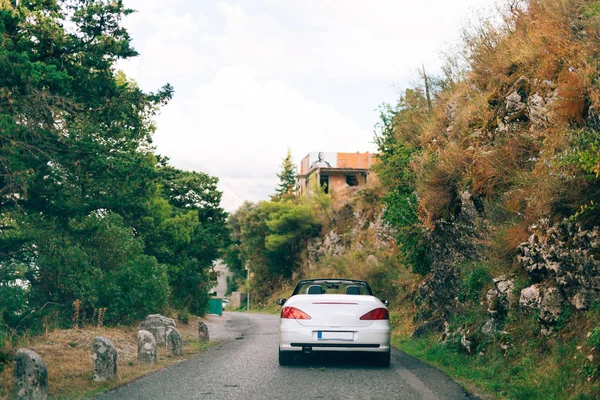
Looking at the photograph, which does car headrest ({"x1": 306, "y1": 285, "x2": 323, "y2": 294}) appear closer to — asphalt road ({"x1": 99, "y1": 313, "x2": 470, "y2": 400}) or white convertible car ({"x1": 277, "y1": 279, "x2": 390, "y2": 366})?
white convertible car ({"x1": 277, "y1": 279, "x2": 390, "y2": 366})

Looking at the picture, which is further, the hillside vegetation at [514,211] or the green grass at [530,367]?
the hillside vegetation at [514,211]

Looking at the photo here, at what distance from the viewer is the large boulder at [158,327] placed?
16.0 m

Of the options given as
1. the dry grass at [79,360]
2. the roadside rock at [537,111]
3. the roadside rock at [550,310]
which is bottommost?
the dry grass at [79,360]

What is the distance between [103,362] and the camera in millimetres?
9453

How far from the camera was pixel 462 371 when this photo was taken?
1028cm

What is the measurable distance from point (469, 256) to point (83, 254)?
11139mm

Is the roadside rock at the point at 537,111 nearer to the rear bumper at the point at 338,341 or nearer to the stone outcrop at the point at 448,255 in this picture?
the stone outcrop at the point at 448,255

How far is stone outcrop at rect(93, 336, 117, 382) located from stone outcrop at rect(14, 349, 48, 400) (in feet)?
6.23

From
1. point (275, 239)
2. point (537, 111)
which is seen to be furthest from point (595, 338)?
point (275, 239)

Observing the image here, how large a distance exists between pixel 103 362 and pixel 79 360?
3.25 m

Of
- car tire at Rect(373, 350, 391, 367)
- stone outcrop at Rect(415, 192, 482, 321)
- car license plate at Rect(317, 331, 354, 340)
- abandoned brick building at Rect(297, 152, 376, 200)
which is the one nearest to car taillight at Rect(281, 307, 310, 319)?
car license plate at Rect(317, 331, 354, 340)

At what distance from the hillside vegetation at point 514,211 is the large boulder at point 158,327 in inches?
243

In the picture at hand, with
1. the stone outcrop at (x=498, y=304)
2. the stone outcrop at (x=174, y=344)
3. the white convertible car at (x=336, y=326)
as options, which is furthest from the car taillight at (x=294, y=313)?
the stone outcrop at (x=174, y=344)

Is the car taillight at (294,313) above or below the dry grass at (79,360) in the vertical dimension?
above
